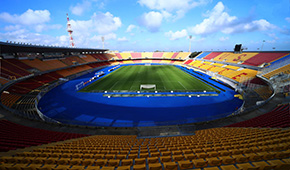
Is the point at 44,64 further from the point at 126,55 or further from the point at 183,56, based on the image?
the point at 183,56

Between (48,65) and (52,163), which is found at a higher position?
(48,65)

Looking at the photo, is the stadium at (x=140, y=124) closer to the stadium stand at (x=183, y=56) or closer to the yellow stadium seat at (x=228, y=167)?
the yellow stadium seat at (x=228, y=167)

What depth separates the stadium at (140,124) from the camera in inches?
188

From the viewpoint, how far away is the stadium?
4785mm

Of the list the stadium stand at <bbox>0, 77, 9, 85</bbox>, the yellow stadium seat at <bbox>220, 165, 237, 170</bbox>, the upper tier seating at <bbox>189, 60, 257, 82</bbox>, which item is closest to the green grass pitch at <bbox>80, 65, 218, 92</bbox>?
the upper tier seating at <bbox>189, 60, 257, 82</bbox>

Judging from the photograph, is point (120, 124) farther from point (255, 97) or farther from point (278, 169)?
point (255, 97)

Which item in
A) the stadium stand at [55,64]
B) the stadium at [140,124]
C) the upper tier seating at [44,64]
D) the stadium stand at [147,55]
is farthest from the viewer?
the stadium stand at [147,55]

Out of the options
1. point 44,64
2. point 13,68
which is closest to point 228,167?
point 13,68

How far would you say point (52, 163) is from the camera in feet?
16.3

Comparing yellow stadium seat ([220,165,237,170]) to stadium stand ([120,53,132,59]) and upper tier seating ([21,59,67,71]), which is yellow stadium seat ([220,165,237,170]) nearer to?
upper tier seating ([21,59,67,71])

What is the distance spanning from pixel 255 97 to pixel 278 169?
860 inches

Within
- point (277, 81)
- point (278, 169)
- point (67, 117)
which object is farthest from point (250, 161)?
point (277, 81)

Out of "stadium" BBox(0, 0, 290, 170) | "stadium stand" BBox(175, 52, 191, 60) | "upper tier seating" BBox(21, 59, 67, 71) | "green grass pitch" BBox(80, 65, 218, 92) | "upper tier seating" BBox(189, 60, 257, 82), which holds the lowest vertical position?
"stadium" BBox(0, 0, 290, 170)

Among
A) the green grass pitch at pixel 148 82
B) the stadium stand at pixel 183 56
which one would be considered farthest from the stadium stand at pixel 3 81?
the stadium stand at pixel 183 56
